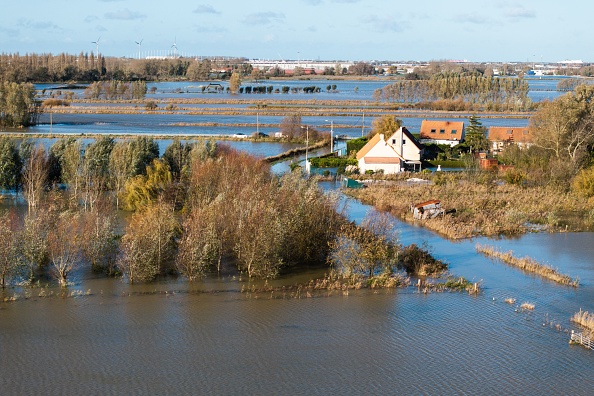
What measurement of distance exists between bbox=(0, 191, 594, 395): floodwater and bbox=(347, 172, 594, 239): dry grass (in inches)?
134

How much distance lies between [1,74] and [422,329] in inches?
2037

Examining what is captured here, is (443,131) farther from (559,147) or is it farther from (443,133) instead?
(559,147)

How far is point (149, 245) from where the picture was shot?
34.2 feet

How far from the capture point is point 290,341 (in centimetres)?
846

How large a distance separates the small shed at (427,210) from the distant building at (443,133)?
10059mm

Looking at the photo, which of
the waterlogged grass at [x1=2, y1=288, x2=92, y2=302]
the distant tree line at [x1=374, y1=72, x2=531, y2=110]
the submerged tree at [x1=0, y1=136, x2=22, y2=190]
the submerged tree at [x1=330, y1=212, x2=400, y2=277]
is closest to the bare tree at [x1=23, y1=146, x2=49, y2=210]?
the submerged tree at [x1=0, y1=136, x2=22, y2=190]

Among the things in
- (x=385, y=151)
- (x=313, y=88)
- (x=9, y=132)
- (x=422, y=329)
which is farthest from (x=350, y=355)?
(x=313, y=88)

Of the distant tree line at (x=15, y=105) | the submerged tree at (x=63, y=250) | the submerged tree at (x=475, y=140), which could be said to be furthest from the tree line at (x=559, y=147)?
the distant tree line at (x=15, y=105)

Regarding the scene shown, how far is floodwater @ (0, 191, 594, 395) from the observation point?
7.42 meters

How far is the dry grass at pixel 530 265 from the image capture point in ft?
35.3

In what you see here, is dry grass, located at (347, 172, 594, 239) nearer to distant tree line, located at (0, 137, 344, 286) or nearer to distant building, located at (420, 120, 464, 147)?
distant tree line, located at (0, 137, 344, 286)

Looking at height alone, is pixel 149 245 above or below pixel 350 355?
above

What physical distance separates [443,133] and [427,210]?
35.3 ft

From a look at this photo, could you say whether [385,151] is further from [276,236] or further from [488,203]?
[276,236]
